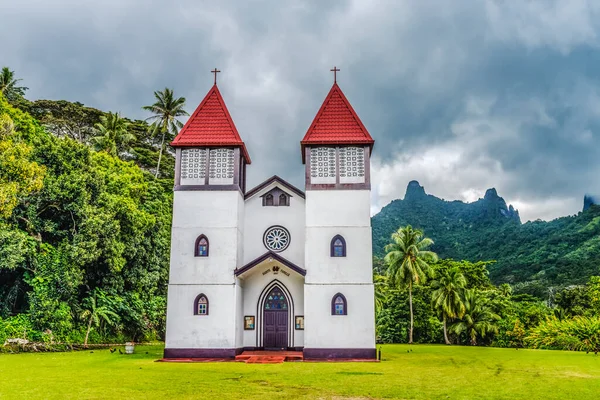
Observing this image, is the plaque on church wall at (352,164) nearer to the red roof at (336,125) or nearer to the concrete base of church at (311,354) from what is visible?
the red roof at (336,125)

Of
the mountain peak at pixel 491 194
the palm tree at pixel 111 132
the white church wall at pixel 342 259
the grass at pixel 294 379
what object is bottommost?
the grass at pixel 294 379

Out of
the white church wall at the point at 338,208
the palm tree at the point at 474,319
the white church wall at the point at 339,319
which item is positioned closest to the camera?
the white church wall at the point at 339,319

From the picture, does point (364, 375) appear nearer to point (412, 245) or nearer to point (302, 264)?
point (302, 264)

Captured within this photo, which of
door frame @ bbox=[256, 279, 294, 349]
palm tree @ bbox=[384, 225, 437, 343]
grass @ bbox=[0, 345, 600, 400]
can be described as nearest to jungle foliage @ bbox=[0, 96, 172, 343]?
grass @ bbox=[0, 345, 600, 400]

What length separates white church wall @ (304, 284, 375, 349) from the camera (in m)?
18.3

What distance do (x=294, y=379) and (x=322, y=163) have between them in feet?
29.8

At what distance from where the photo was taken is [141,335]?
28094 mm

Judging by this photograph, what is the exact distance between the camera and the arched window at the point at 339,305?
18547 millimetres

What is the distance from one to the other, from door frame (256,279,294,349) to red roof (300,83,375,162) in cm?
552

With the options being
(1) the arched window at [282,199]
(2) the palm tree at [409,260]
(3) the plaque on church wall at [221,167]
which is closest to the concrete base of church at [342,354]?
(1) the arched window at [282,199]

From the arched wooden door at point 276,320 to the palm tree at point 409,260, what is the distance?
17.0 metres

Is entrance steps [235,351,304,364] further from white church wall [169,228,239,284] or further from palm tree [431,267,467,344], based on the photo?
palm tree [431,267,467,344]

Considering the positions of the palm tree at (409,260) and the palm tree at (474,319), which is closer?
the palm tree at (474,319)

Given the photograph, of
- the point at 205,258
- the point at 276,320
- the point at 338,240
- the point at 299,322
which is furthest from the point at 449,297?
the point at 205,258
